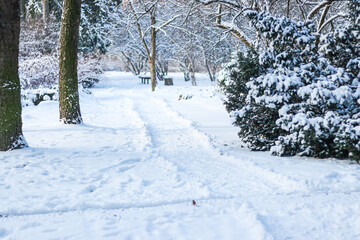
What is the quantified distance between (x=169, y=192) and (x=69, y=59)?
5.62 metres

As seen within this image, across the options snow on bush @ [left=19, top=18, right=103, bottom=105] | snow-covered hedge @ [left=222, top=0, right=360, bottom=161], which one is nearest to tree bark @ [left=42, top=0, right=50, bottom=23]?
snow on bush @ [left=19, top=18, right=103, bottom=105]

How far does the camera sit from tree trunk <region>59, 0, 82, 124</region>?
800cm

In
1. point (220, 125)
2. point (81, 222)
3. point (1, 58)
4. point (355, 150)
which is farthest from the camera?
point (220, 125)

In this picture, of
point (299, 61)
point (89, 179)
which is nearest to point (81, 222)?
point (89, 179)

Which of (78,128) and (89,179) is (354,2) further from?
(78,128)

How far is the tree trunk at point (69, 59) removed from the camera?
800 cm

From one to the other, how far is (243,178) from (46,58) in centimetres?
1549

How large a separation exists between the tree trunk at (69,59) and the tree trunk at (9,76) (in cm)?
248

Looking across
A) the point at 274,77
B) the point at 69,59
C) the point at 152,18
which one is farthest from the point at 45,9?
the point at 274,77

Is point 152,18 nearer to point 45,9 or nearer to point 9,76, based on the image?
A: point 45,9

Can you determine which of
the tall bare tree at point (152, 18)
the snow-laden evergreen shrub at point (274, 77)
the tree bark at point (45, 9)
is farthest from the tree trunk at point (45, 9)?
the snow-laden evergreen shrub at point (274, 77)

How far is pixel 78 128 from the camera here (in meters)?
8.20

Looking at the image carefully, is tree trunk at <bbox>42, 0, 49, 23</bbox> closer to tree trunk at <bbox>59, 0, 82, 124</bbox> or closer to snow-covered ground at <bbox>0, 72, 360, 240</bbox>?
tree trunk at <bbox>59, 0, 82, 124</bbox>

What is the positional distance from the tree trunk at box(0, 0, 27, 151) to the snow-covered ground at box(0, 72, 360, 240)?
1.28ft
